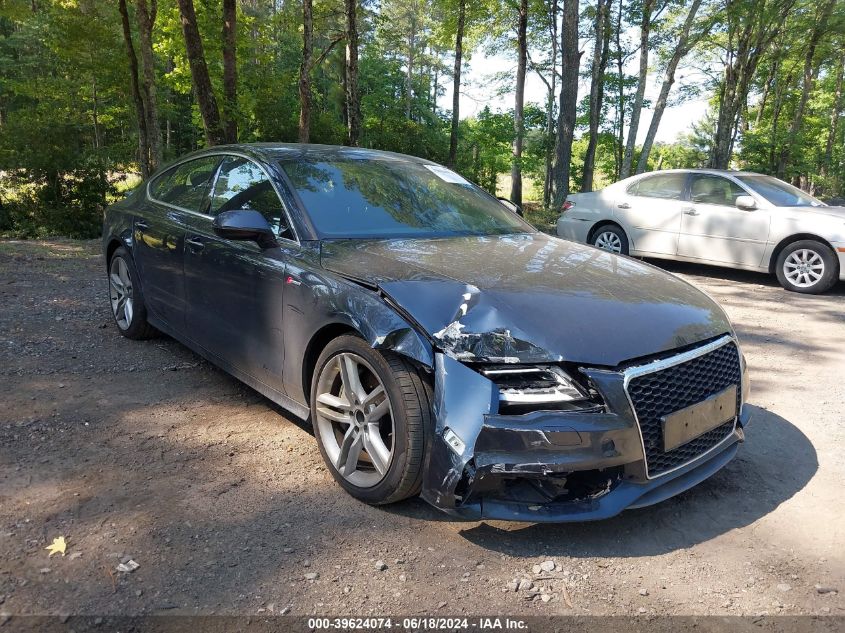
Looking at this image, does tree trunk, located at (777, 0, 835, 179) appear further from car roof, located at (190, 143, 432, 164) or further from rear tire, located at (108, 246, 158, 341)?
rear tire, located at (108, 246, 158, 341)

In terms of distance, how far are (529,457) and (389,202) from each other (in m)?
1.90

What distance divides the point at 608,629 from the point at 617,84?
29.7 meters

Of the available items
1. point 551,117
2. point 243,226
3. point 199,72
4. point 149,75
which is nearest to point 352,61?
point 149,75

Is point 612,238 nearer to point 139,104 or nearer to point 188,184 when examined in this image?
point 188,184

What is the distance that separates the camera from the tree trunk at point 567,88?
45.8 feet

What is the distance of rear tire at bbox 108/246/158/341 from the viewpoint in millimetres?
4891

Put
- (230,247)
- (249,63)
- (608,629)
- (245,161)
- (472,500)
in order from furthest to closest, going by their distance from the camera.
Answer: (249,63)
(245,161)
(230,247)
(472,500)
(608,629)

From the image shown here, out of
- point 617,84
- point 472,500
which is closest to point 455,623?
point 472,500

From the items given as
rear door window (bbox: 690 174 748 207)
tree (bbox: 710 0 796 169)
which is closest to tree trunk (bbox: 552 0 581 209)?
rear door window (bbox: 690 174 748 207)

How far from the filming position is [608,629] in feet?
6.97

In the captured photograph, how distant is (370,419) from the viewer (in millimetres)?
2762

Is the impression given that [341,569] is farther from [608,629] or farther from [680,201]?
[680,201]

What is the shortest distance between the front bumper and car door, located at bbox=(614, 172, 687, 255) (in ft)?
23.5

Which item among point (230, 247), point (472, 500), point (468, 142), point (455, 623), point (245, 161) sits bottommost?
point (455, 623)
